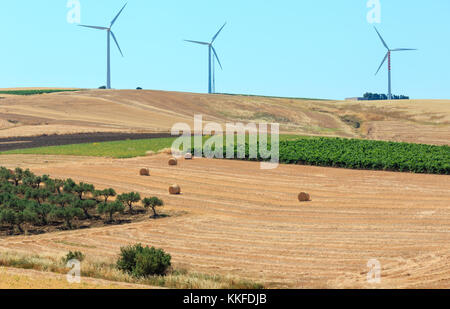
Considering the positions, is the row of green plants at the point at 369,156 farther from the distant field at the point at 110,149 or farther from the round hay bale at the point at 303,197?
the round hay bale at the point at 303,197

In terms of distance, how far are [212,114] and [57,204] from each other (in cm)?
7630

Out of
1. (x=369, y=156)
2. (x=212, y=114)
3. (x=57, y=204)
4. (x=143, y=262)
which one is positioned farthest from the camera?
(x=212, y=114)

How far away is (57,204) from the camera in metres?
32.2

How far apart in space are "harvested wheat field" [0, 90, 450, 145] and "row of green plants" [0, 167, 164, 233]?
40.4m

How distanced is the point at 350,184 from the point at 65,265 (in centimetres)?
2358

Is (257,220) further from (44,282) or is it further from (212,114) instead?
(212,114)

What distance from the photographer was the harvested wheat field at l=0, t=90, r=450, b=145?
271 feet

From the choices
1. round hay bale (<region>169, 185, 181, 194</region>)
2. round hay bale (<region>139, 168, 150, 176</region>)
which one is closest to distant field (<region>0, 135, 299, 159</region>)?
round hay bale (<region>139, 168, 150, 176</region>)

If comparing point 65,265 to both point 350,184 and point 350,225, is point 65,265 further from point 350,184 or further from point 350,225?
point 350,184

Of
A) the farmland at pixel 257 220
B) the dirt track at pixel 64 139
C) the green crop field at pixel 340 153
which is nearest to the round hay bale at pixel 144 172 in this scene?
the farmland at pixel 257 220

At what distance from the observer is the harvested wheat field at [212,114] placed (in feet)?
271

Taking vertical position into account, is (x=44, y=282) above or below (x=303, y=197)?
below

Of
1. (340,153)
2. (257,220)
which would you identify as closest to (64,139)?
(340,153)
